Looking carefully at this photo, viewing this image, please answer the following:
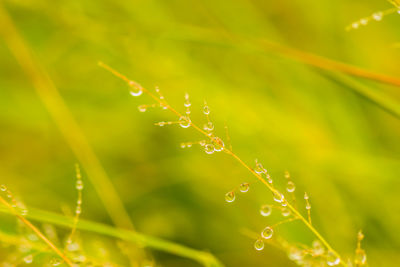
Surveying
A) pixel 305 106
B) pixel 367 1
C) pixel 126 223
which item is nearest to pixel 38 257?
pixel 126 223

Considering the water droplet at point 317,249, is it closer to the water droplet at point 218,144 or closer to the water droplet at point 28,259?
the water droplet at point 218,144

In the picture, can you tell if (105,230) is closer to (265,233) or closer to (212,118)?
(265,233)

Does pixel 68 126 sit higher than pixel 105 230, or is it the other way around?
pixel 68 126

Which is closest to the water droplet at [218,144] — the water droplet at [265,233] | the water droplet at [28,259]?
the water droplet at [265,233]

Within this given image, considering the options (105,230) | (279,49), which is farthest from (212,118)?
(105,230)

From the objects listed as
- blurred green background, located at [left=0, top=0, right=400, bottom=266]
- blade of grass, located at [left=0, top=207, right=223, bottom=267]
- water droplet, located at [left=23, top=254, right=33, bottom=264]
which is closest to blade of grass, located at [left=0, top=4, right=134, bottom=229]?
blurred green background, located at [left=0, top=0, right=400, bottom=266]

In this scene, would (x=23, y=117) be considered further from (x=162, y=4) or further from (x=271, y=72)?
(x=271, y=72)

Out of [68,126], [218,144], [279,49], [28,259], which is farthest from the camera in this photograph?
[68,126]
